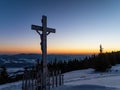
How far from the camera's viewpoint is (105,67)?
37.1m

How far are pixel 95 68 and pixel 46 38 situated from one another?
21472mm

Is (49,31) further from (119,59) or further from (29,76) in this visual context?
(119,59)

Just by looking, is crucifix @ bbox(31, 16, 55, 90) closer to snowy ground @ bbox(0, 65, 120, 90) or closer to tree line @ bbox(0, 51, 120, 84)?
snowy ground @ bbox(0, 65, 120, 90)

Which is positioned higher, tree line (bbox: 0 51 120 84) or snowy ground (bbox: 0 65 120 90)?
tree line (bbox: 0 51 120 84)

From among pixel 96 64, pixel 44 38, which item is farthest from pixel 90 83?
pixel 96 64

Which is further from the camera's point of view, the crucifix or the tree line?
the tree line

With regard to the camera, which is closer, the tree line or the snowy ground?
the snowy ground

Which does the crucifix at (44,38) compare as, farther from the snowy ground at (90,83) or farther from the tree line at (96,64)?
the tree line at (96,64)

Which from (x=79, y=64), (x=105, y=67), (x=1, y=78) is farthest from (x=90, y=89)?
(x=1, y=78)

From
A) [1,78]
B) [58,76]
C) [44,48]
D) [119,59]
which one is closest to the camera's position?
[44,48]

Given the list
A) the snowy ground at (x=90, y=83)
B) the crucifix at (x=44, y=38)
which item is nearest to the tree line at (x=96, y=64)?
the snowy ground at (x=90, y=83)

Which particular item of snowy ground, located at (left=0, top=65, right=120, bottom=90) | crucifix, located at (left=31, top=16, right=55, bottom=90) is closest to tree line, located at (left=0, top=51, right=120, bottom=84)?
snowy ground, located at (left=0, top=65, right=120, bottom=90)

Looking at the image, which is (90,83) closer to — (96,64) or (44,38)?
(44,38)

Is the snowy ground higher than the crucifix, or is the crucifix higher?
the crucifix
